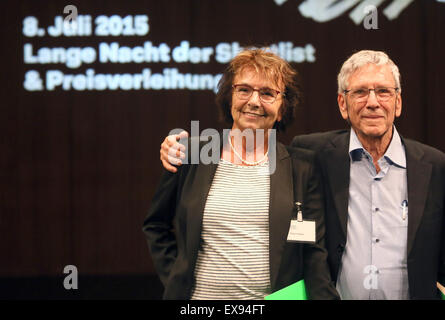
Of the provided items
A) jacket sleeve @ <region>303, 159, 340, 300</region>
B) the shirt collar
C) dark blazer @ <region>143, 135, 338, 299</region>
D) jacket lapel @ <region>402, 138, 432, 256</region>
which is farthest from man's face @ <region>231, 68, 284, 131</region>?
jacket lapel @ <region>402, 138, 432, 256</region>

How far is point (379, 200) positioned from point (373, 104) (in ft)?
1.28

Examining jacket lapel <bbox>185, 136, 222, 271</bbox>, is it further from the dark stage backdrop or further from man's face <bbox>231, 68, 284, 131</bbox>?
the dark stage backdrop

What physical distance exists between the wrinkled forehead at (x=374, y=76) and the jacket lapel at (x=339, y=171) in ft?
0.86

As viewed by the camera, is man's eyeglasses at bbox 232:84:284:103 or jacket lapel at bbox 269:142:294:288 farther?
man's eyeglasses at bbox 232:84:284:103

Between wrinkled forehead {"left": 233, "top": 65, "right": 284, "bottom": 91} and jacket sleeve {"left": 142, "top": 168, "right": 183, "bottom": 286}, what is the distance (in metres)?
0.45

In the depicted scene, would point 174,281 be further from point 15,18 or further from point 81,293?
point 15,18

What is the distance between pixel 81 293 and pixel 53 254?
28.3 inches

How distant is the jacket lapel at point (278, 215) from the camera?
4.83 feet

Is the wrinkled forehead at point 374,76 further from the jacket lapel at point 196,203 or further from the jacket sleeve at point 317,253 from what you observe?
the jacket lapel at point 196,203

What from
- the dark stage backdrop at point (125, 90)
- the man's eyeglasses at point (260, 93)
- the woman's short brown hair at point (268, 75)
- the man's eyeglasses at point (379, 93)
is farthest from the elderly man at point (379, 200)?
the dark stage backdrop at point (125, 90)

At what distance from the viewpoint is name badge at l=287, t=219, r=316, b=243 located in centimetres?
148

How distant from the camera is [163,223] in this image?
1630mm

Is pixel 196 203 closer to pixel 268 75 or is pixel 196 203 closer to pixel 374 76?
pixel 268 75

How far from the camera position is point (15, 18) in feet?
14.6
